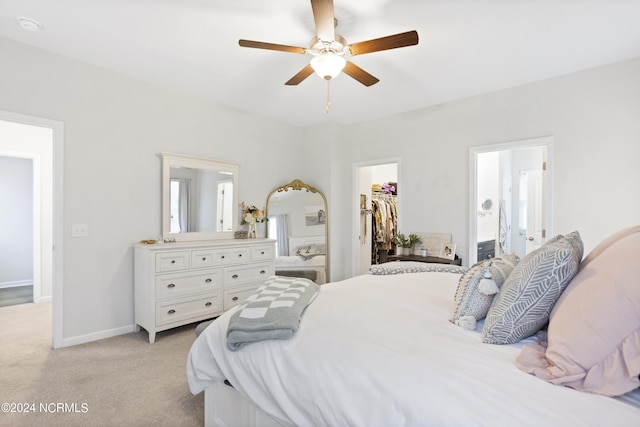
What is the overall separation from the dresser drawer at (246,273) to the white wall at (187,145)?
3.10ft

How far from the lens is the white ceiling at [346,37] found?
2137mm

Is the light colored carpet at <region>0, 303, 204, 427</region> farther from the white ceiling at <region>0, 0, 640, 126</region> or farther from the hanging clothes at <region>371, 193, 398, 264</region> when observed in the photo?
the hanging clothes at <region>371, 193, 398, 264</region>

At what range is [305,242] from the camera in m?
4.68

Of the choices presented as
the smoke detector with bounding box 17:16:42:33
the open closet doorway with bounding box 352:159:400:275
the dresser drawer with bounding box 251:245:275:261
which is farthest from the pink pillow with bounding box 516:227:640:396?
the smoke detector with bounding box 17:16:42:33

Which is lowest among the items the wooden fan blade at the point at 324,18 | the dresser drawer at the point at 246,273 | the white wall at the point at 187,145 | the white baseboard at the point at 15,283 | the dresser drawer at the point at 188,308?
the white baseboard at the point at 15,283

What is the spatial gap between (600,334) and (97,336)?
3.66 m

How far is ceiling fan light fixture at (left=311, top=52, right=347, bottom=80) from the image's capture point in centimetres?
217

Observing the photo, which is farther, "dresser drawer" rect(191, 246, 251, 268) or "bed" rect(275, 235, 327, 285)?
"bed" rect(275, 235, 327, 285)

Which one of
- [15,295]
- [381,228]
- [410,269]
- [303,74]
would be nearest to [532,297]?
[410,269]


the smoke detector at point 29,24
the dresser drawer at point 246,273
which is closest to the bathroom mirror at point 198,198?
the dresser drawer at point 246,273

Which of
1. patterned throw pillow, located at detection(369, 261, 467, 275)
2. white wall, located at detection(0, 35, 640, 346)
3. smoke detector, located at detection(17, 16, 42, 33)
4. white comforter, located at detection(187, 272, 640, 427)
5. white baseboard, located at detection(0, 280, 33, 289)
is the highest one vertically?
smoke detector, located at detection(17, 16, 42, 33)

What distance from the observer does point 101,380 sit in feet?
7.41

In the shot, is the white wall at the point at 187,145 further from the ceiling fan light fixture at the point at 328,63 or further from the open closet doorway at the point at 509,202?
the ceiling fan light fixture at the point at 328,63

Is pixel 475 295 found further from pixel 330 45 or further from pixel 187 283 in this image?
pixel 187 283
